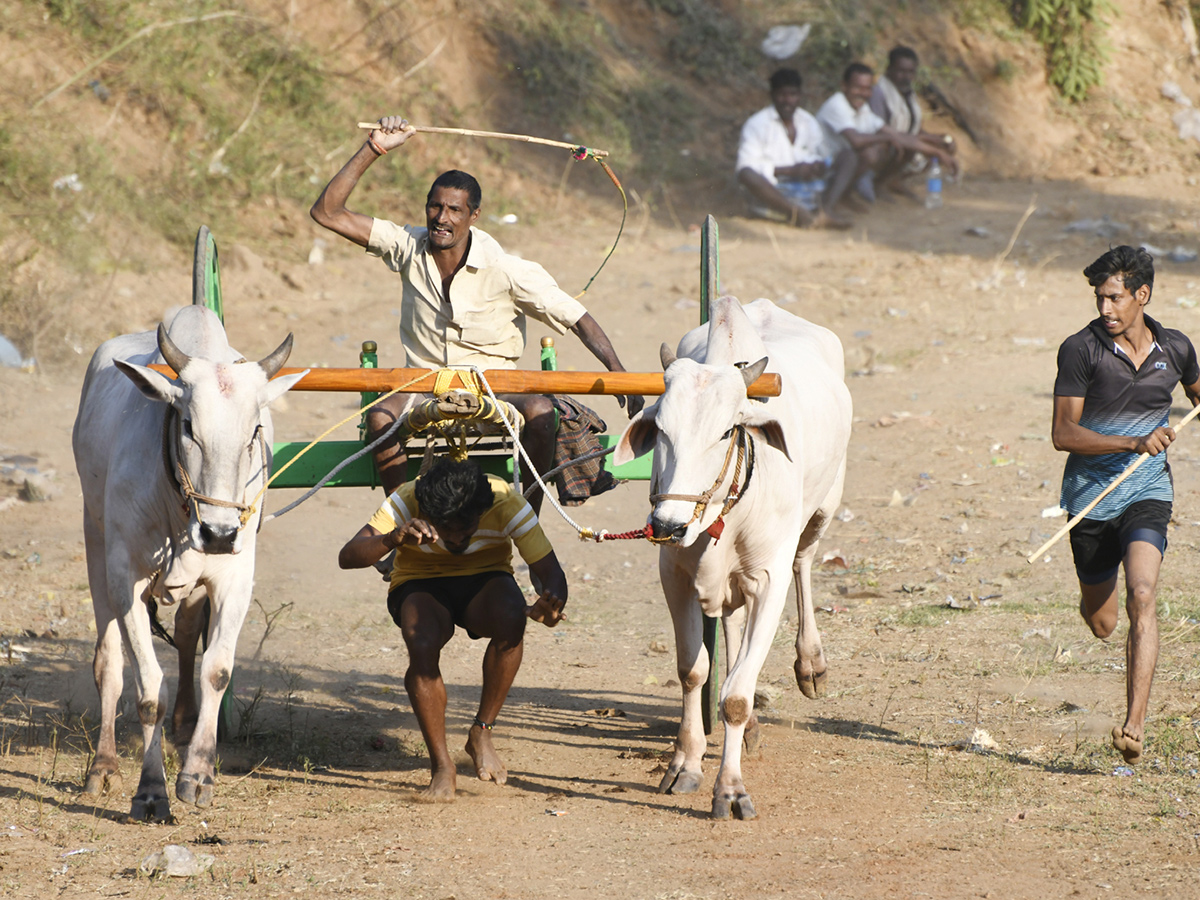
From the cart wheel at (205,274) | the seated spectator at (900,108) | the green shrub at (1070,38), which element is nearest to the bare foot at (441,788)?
the cart wheel at (205,274)

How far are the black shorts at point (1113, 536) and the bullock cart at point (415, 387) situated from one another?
4.45ft

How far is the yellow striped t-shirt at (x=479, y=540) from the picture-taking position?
13.9 feet

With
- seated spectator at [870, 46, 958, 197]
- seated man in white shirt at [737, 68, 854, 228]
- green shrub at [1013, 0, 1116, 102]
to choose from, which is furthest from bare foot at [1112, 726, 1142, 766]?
green shrub at [1013, 0, 1116, 102]

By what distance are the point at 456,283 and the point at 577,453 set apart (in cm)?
93

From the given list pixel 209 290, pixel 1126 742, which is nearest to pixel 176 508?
pixel 209 290

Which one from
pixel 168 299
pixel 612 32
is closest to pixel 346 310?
pixel 168 299

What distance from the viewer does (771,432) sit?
410 cm

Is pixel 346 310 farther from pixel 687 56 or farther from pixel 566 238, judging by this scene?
pixel 687 56

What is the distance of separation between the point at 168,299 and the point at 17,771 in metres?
6.68

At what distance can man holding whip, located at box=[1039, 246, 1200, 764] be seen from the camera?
177 inches

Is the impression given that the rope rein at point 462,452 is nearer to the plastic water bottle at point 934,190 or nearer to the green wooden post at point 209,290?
the green wooden post at point 209,290

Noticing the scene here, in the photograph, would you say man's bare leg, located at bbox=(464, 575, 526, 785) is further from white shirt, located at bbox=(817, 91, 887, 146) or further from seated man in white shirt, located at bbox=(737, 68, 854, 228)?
white shirt, located at bbox=(817, 91, 887, 146)

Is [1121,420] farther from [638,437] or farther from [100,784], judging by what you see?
[100,784]

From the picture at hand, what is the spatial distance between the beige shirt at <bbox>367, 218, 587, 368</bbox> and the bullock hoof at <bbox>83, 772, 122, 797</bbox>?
6.20ft
